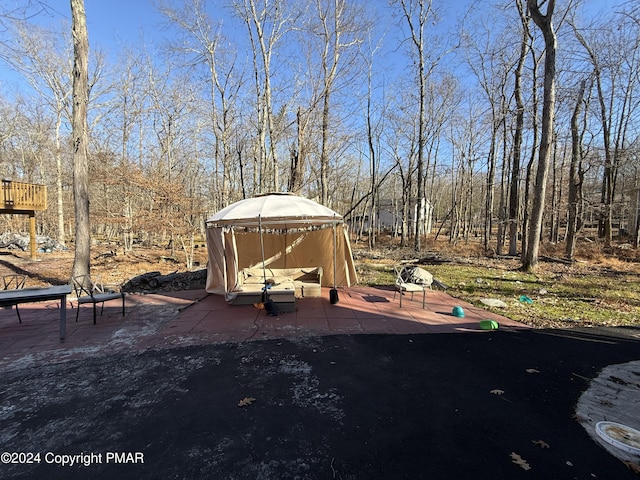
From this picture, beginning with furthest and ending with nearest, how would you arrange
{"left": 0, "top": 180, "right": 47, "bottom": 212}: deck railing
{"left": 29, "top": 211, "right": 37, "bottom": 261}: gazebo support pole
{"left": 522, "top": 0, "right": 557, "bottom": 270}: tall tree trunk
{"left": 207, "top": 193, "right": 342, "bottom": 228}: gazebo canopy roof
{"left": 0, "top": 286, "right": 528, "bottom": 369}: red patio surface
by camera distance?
{"left": 29, "top": 211, "right": 37, "bottom": 261}: gazebo support pole, {"left": 0, "top": 180, "right": 47, "bottom": 212}: deck railing, {"left": 522, "top": 0, "right": 557, "bottom": 270}: tall tree trunk, {"left": 207, "top": 193, "right": 342, "bottom": 228}: gazebo canopy roof, {"left": 0, "top": 286, "right": 528, "bottom": 369}: red patio surface

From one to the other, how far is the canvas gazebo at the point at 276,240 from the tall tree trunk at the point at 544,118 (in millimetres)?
6664

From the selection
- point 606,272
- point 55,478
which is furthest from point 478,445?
point 606,272

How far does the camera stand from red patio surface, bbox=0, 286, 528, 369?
4.43 metres

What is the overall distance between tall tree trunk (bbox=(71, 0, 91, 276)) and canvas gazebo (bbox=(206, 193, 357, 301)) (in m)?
3.36

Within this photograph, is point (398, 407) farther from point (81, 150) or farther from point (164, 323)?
point (81, 150)

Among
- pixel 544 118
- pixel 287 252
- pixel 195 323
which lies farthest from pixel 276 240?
pixel 544 118

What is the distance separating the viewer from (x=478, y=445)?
2367 mm

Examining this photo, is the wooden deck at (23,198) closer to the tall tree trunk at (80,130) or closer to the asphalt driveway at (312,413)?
the tall tree trunk at (80,130)

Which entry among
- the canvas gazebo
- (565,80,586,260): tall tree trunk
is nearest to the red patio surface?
the canvas gazebo

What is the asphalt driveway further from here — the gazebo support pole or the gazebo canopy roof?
the gazebo support pole

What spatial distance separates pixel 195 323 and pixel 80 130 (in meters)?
6.10

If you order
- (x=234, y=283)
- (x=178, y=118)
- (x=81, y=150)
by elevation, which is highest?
(x=178, y=118)

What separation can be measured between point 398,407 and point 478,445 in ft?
2.33

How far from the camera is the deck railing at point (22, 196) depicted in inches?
545
